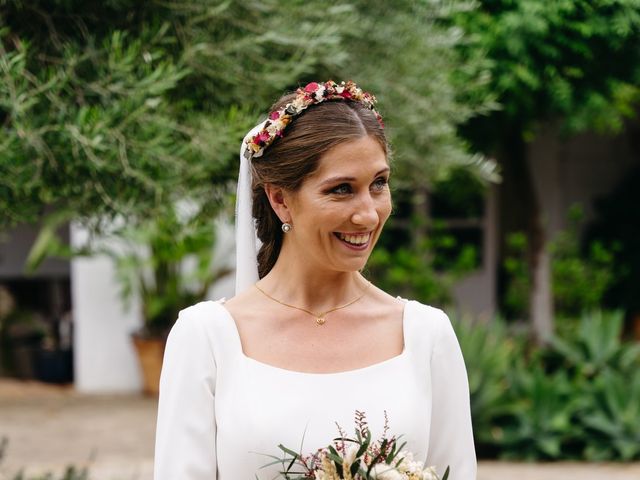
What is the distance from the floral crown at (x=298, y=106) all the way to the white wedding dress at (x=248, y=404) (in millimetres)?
429

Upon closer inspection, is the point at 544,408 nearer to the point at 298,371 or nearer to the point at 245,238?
the point at 245,238

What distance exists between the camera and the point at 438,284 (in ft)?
29.8

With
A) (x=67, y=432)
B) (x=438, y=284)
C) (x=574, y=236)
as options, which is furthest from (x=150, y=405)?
(x=574, y=236)

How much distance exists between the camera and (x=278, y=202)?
2.45m

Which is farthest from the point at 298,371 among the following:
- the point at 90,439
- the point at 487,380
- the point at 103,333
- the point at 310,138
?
the point at 103,333

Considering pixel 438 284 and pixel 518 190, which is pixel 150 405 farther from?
pixel 518 190

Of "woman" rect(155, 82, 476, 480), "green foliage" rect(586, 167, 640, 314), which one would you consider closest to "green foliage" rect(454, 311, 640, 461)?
"green foliage" rect(586, 167, 640, 314)

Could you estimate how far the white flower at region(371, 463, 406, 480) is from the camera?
81.4 inches

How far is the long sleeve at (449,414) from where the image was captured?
2.46m

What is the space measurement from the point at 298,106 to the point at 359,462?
886mm

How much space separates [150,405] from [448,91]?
5246mm

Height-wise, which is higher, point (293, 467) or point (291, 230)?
point (291, 230)

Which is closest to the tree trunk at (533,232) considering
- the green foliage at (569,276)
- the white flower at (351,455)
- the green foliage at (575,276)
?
the green foliage at (569,276)

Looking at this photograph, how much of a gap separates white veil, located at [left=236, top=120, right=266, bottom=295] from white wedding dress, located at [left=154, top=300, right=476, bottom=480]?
1.08ft
